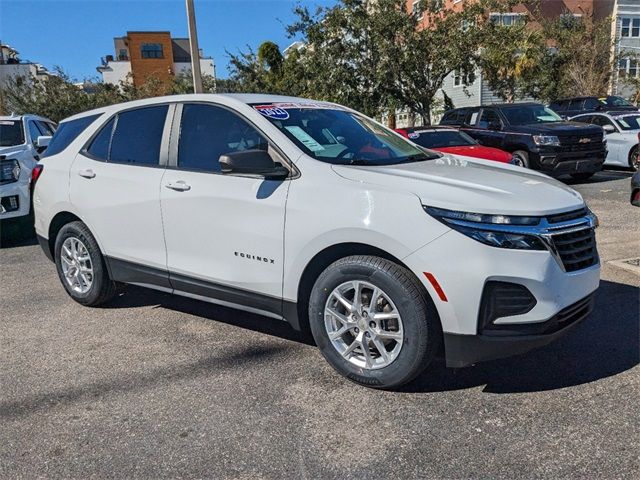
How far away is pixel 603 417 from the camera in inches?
115

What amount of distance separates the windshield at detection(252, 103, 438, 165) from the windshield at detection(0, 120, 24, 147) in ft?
22.1

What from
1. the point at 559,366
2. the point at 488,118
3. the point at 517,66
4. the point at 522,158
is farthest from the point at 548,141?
the point at 517,66

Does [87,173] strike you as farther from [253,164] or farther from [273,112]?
[253,164]

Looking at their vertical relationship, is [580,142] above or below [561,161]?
above

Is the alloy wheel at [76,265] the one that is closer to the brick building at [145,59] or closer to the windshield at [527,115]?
the windshield at [527,115]

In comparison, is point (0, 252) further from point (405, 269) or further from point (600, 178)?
point (600, 178)

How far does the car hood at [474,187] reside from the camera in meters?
2.95

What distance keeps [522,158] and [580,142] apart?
114cm

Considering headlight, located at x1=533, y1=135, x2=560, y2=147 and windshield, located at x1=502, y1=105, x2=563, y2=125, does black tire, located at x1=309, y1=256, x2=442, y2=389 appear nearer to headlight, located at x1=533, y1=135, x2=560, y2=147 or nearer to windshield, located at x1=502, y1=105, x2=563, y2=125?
headlight, located at x1=533, y1=135, x2=560, y2=147

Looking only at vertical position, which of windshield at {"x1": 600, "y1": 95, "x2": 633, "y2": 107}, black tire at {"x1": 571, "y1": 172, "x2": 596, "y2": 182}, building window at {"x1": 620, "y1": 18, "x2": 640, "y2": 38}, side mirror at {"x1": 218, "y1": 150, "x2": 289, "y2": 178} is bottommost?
black tire at {"x1": 571, "y1": 172, "x2": 596, "y2": 182}

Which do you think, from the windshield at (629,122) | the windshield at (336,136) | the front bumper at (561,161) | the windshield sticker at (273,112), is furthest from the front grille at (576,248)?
the windshield at (629,122)

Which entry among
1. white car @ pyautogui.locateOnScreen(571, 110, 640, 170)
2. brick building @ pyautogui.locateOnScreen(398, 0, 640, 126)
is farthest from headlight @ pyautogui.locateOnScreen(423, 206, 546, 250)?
brick building @ pyautogui.locateOnScreen(398, 0, 640, 126)

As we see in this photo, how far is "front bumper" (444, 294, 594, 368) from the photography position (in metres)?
2.92

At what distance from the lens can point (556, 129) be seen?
441 inches
